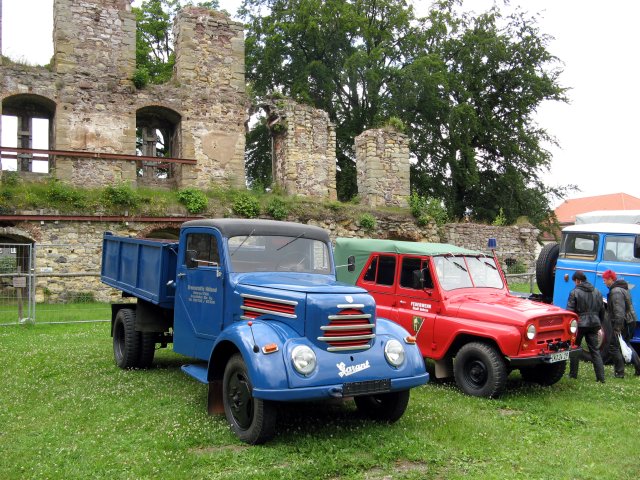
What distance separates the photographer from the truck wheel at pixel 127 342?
28.3 feet

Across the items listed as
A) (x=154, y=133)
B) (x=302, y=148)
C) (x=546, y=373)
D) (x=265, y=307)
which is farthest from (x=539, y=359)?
(x=154, y=133)

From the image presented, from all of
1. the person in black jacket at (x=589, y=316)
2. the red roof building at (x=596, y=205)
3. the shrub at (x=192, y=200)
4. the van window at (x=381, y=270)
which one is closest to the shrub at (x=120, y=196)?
the shrub at (x=192, y=200)

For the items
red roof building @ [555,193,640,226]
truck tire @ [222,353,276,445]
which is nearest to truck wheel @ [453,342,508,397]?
truck tire @ [222,353,276,445]

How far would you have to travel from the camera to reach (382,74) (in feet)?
104

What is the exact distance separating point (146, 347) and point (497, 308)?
502 cm

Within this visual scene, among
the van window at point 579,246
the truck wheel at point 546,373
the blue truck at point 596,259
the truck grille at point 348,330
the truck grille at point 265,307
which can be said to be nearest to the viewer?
the truck grille at point 348,330

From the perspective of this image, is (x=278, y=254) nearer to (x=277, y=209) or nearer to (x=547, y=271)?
(x=547, y=271)

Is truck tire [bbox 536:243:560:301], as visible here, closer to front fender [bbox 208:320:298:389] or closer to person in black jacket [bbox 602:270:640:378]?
person in black jacket [bbox 602:270:640:378]

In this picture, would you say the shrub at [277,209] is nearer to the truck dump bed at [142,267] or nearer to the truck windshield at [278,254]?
the truck dump bed at [142,267]

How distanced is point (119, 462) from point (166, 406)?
1.72 metres

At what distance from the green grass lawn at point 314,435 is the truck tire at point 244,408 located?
0.11 meters

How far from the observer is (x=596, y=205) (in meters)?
66.6

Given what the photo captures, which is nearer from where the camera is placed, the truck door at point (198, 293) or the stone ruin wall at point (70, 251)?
the truck door at point (198, 293)

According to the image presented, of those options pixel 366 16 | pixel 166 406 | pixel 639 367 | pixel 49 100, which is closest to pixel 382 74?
pixel 366 16
